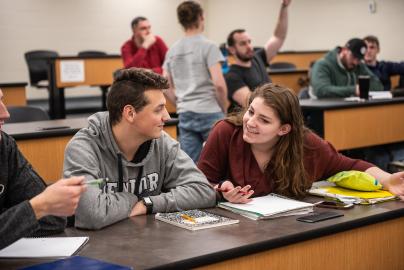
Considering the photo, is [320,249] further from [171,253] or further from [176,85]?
[176,85]

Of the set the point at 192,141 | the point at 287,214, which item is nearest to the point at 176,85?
the point at 192,141

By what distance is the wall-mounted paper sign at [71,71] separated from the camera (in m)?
7.66

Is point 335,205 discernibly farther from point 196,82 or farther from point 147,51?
point 147,51

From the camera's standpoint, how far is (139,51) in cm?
566

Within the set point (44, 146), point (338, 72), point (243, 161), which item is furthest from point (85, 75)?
point (243, 161)

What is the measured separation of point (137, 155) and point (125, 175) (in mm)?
87

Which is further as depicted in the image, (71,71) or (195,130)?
(71,71)

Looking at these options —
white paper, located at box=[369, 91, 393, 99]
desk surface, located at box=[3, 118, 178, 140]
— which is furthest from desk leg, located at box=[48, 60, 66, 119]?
white paper, located at box=[369, 91, 393, 99]

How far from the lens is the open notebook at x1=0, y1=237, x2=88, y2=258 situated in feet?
5.22

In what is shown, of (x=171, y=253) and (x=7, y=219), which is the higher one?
(x=7, y=219)

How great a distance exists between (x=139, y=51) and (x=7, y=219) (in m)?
4.22

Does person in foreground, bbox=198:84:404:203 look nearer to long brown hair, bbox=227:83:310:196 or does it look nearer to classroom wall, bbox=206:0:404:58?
long brown hair, bbox=227:83:310:196

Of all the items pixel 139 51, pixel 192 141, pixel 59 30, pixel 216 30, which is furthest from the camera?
pixel 216 30

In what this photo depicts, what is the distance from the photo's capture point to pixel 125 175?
217cm
